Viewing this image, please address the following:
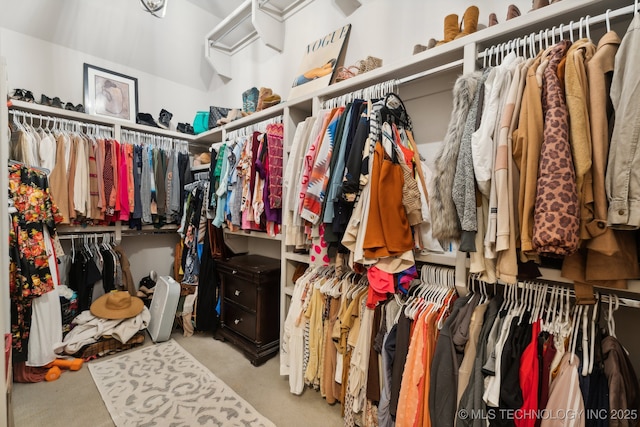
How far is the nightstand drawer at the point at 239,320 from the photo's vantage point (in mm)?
2290

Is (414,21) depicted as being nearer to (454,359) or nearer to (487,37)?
(487,37)

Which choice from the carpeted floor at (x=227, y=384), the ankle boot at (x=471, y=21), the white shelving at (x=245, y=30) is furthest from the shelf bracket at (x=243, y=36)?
the carpeted floor at (x=227, y=384)

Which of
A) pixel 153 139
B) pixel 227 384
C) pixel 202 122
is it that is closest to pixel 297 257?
pixel 227 384

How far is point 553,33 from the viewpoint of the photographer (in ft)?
3.64

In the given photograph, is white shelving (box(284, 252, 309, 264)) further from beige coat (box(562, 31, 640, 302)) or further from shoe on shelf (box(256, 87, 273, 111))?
beige coat (box(562, 31, 640, 302))

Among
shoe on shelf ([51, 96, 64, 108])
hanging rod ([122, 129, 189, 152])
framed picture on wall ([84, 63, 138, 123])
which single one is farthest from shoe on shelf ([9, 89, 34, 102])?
hanging rod ([122, 129, 189, 152])

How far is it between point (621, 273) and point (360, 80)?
4.73 feet

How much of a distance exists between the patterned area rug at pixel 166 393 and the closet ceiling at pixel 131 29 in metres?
2.79

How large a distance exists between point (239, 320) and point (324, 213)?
4.71ft

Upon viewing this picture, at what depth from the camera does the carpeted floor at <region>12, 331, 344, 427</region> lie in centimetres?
163

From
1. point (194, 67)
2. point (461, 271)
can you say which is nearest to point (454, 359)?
point (461, 271)

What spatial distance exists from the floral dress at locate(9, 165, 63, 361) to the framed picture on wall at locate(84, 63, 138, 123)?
3.63 ft

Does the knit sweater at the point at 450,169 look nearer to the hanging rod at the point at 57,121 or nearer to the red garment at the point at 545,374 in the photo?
the red garment at the point at 545,374

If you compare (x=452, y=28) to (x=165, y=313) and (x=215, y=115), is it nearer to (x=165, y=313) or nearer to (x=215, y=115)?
(x=215, y=115)
